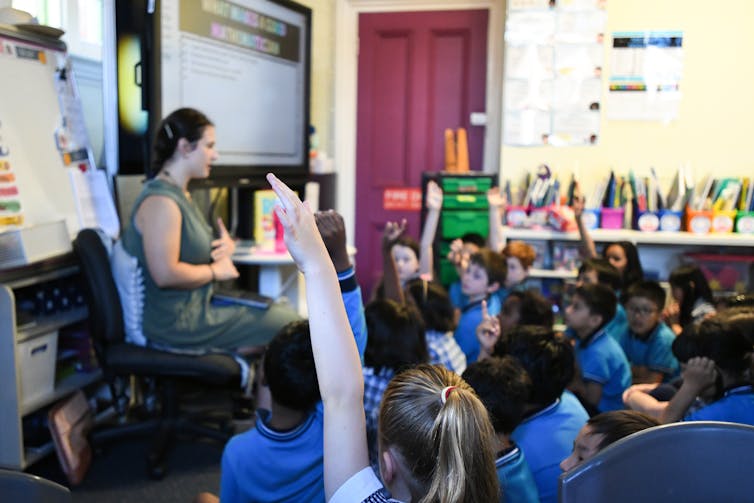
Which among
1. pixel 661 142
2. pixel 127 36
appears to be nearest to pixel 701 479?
pixel 127 36

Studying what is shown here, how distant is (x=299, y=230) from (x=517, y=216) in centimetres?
323

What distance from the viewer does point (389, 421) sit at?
1022 millimetres

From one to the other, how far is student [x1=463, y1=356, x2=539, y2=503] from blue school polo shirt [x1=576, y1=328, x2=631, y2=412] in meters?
0.79

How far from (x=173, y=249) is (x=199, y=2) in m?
1.22

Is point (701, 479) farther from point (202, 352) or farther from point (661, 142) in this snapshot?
point (661, 142)

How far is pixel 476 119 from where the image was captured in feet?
15.0

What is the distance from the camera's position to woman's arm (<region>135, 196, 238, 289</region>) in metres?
2.50

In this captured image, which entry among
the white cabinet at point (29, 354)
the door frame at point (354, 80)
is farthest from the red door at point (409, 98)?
the white cabinet at point (29, 354)

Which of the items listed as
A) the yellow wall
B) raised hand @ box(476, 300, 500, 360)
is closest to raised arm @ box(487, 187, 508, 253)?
the yellow wall

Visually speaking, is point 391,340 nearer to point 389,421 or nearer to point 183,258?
point 389,421

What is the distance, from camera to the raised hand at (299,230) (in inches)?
37.3

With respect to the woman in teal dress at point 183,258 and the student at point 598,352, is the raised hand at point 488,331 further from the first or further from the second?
the woman in teal dress at point 183,258

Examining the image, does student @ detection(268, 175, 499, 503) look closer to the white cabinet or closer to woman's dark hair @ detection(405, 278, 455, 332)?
woman's dark hair @ detection(405, 278, 455, 332)

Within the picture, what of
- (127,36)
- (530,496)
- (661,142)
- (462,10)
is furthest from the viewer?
(462,10)
